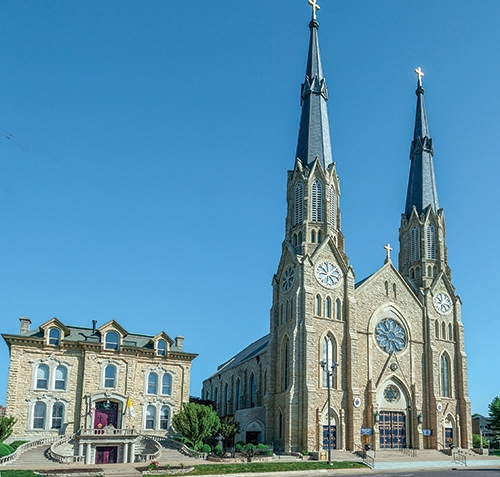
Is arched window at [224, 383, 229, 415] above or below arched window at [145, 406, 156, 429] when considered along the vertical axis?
above

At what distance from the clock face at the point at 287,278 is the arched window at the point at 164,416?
15.1 metres

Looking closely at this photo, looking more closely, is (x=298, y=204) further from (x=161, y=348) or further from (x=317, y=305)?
(x=161, y=348)

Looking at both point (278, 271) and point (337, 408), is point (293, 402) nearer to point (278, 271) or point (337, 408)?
point (337, 408)

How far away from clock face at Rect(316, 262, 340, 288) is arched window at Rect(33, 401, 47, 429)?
25175 millimetres

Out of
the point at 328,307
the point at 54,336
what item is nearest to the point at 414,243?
the point at 328,307

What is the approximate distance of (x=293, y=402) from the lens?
4800 cm

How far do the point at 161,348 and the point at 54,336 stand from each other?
9.07 metres

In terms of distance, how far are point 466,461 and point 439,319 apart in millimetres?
15565

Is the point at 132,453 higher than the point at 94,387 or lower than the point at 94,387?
lower

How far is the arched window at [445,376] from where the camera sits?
188ft

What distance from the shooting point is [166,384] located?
49.9 metres

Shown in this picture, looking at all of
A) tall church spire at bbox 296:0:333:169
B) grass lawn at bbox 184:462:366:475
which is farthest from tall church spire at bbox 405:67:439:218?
grass lawn at bbox 184:462:366:475

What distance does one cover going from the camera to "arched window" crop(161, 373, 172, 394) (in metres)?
49.7

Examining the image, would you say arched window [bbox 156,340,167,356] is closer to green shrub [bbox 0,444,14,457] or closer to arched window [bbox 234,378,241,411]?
green shrub [bbox 0,444,14,457]
